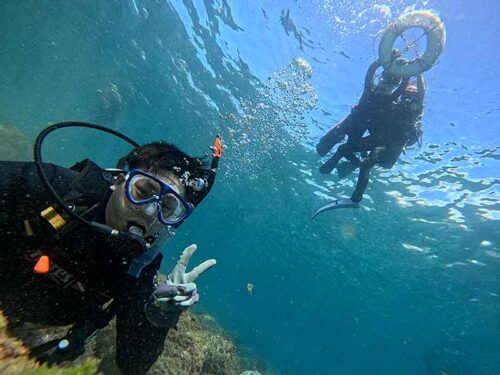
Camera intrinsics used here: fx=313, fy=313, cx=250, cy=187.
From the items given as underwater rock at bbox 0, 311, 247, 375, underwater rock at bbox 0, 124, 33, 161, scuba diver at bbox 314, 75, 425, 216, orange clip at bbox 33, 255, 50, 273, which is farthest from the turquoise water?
underwater rock at bbox 0, 311, 247, 375

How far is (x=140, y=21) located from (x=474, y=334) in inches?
1637

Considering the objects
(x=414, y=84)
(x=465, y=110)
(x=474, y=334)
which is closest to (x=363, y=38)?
(x=414, y=84)

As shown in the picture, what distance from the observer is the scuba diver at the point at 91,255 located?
2.87 meters

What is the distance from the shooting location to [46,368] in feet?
5.59

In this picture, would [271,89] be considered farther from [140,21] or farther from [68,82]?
[68,82]

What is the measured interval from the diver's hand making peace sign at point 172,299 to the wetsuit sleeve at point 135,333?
0.37 m

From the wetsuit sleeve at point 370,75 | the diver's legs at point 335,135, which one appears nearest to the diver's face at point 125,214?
the wetsuit sleeve at point 370,75

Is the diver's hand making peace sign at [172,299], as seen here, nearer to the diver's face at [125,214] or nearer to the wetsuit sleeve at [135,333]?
the wetsuit sleeve at [135,333]

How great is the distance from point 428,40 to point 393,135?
271 centimetres

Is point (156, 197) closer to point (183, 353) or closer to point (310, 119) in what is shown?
point (183, 353)

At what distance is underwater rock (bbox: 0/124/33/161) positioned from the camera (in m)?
21.8

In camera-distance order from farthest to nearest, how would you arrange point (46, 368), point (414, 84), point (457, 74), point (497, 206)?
point (497, 206)
point (457, 74)
point (414, 84)
point (46, 368)

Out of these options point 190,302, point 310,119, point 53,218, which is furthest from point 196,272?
point 310,119

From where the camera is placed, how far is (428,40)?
7.82 m
